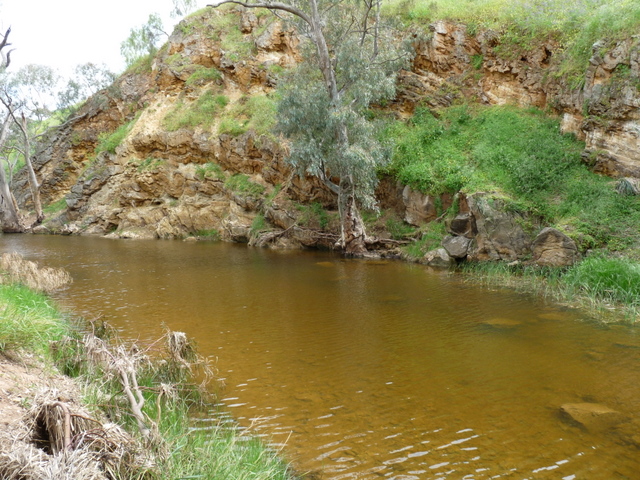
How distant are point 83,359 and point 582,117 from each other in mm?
18443

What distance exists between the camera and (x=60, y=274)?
1266cm

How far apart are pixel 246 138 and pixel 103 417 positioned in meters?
25.2

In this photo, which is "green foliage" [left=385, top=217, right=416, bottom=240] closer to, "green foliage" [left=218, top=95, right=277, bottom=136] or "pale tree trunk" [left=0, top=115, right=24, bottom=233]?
"green foliage" [left=218, top=95, right=277, bottom=136]

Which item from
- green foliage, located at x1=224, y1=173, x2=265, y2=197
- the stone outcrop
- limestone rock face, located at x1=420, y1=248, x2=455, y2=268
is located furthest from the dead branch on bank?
the stone outcrop

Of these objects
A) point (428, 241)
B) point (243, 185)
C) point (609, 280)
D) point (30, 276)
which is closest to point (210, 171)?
point (243, 185)

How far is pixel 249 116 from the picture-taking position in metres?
29.3

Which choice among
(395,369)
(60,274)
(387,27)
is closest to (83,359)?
(395,369)

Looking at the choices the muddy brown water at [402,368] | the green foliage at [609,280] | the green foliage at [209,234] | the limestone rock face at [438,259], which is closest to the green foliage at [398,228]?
the limestone rock face at [438,259]

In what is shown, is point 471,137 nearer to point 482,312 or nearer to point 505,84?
point 505,84

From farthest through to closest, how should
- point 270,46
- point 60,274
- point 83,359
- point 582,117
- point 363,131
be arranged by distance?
point 270,46
point 363,131
point 582,117
point 60,274
point 83,359

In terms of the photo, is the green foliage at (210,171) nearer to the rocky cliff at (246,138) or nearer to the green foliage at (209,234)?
the rocky cliff at (246,138)

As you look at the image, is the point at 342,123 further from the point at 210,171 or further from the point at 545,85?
the point at 210,171

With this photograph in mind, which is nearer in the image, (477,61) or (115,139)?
(477,61)

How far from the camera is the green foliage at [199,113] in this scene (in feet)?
102
